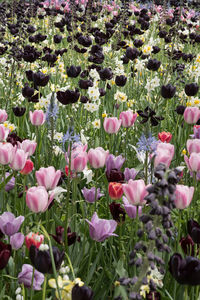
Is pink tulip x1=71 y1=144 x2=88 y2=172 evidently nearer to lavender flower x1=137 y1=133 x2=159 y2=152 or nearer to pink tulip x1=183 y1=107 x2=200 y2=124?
lavender flower x1=137 y1=133 x2=159 y2=152

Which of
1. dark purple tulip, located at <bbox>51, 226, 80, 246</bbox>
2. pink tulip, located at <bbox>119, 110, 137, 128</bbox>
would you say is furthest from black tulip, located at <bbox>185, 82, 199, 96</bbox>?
dark purple tulip, located at <bbox>51, 226, 80, 246</bbox>

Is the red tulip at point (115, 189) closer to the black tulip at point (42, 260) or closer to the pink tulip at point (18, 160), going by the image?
the pink tulip at point (18, 160)

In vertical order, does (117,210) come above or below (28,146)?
below

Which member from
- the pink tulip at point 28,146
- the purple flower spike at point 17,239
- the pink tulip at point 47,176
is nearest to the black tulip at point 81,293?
the purple flower spike at point 17,239

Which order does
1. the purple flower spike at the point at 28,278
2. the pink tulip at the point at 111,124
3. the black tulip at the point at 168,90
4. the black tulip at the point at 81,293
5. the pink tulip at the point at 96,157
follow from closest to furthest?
1. the black tulip at the point at 81,293
2. the purple flower spike at the point at 28,278
3. the pink tulip at the point at 96,157
4. the pink tulip at the point at 111,124
5. the black tulip at the point at 168,90

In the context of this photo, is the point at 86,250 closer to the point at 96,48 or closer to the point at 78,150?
the point at 78,150

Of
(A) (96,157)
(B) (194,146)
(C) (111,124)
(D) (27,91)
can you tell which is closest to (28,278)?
(A) (96,157)

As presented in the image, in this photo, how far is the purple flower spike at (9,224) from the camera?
5.73ft

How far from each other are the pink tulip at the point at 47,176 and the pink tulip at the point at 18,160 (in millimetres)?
203

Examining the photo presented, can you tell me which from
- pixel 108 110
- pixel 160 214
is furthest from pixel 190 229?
pixel 108 110

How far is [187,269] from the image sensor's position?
1360 mm

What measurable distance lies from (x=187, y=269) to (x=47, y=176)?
0.76 meters

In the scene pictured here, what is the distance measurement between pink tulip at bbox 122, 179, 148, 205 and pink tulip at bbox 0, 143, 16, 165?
632mm

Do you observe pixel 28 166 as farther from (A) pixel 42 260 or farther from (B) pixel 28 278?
(A) pixel 42 260
